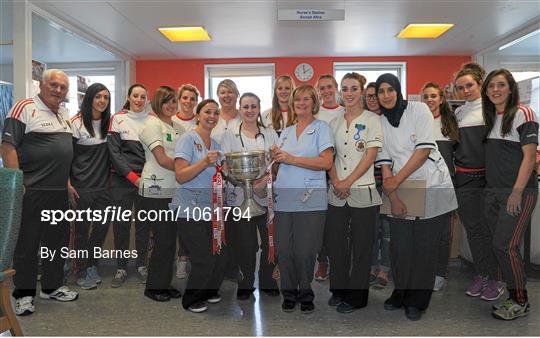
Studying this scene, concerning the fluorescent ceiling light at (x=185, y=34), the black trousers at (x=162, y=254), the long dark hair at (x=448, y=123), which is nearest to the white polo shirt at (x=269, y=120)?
the black trousers at (x=162, y=254)

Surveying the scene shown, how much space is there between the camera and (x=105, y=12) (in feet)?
18.0

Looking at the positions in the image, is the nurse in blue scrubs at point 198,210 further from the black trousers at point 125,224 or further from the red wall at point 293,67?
the red wall at point 293,67

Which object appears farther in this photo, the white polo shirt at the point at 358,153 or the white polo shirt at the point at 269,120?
the white polo shirt at the point at 269,120

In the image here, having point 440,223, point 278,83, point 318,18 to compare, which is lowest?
point 440,223

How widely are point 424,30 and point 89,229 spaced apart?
5.21 metres

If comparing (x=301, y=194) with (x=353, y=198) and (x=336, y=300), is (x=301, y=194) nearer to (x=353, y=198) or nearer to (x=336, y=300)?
(x=353, y=198)

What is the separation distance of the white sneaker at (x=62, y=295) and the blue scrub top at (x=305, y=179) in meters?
1.59

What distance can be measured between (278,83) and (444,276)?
1.91m

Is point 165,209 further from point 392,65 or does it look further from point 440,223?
point 392,65

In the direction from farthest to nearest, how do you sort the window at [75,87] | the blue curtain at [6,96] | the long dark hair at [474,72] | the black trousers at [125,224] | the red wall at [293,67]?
the red wall at [293,67] < the window at [75,87] < the blue curtain at [6,96] < the black trousers at [125,224] < the long dark hair at [474,72]

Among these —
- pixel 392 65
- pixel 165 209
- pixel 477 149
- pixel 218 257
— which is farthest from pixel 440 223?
pixel 392 65

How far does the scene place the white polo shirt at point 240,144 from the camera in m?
2.97

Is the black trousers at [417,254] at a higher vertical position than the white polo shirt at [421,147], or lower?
lower

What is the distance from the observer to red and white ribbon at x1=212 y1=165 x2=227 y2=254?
2834 mm
